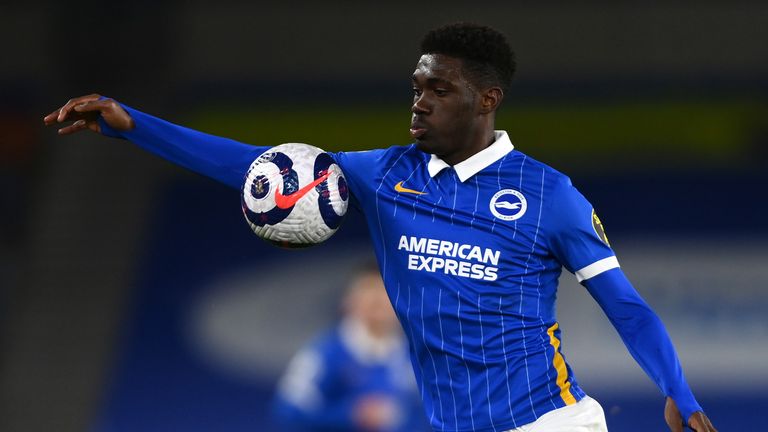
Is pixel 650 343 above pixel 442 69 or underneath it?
underneath

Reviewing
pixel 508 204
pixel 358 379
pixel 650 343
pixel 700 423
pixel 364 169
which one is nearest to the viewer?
pixel 700 423

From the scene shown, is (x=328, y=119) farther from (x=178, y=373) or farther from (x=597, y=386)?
(x=597, y=386)

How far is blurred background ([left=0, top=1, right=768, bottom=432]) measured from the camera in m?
10.5

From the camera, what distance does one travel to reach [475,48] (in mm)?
3707

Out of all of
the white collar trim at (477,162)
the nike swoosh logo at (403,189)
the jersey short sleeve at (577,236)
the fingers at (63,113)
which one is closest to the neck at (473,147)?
the white collar trim at (477,162)

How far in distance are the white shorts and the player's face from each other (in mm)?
851

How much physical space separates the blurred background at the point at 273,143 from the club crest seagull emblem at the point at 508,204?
6.59 metres

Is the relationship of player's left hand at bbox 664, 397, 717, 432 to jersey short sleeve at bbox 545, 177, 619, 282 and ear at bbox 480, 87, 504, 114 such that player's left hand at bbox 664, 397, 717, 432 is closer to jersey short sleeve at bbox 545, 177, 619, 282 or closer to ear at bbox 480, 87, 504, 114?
jersey short sleeve at bbox 545, 177, 619, 282

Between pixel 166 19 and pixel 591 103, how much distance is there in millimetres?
4500

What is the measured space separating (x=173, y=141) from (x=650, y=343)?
1607 millimetres

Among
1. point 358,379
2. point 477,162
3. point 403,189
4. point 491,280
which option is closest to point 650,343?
point 491,280

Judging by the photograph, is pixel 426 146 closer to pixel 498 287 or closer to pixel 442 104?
pixel 442 104

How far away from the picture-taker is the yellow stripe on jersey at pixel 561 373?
3.67m

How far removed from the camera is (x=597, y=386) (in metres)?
10.4
